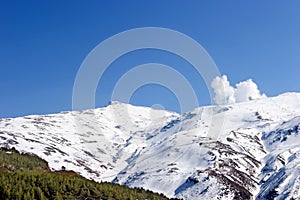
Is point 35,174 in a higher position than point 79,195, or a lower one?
higher

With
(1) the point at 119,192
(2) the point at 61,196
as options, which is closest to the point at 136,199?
(1) the point at 119,192

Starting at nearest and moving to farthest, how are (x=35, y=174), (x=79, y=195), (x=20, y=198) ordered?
(x=20, y=198) → (x=79, y=195) → (x=35, y=174)

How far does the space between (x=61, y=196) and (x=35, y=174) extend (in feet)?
72.0

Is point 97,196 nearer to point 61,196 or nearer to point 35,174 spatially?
point 61,196

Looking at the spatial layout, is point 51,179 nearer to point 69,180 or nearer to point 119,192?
point 69,180

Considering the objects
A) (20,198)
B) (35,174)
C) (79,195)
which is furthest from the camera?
(35,174)

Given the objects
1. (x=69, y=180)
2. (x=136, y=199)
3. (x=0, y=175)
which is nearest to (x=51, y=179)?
(x=69, y=180)

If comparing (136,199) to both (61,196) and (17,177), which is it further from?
(17,177)

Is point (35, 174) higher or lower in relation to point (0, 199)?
higher

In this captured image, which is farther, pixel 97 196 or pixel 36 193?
pixel 97 196

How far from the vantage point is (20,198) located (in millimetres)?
168250

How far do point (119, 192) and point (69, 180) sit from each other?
2242 cm

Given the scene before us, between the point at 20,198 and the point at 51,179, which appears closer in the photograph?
the point at 20,198

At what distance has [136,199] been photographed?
19900 cm
